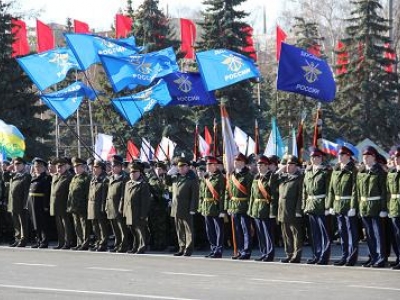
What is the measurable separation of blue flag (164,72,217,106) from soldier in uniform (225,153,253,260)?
5.44 m

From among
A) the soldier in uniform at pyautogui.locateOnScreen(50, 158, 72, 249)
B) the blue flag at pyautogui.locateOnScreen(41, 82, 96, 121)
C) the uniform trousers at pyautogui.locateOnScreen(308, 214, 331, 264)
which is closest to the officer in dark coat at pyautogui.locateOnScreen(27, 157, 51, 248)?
the soldier in uniform at pyautogui.locateOnScreen(50, 158, 72, 249)

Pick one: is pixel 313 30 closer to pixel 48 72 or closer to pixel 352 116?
pixel 352 116

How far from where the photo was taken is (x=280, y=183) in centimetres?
1769

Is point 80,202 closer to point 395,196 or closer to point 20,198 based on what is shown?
point 20,198

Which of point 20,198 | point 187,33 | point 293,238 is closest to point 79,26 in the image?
point 187,33

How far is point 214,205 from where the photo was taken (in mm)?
18781

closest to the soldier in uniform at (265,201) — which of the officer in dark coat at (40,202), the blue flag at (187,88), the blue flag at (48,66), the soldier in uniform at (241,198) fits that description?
the soldier in uniform at (241,198)

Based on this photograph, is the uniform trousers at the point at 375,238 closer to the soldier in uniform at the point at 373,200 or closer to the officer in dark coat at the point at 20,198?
the soldier in uniform at the point at 373,200

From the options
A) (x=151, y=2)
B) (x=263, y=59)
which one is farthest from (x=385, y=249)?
(x=263, y=59)

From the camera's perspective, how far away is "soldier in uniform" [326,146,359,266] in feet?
54.3

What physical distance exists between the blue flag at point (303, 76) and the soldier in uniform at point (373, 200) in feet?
10.1

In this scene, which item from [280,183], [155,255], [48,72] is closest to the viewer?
[280,183]

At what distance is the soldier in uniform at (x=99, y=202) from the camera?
66.3 ft

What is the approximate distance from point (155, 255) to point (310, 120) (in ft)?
97.0
